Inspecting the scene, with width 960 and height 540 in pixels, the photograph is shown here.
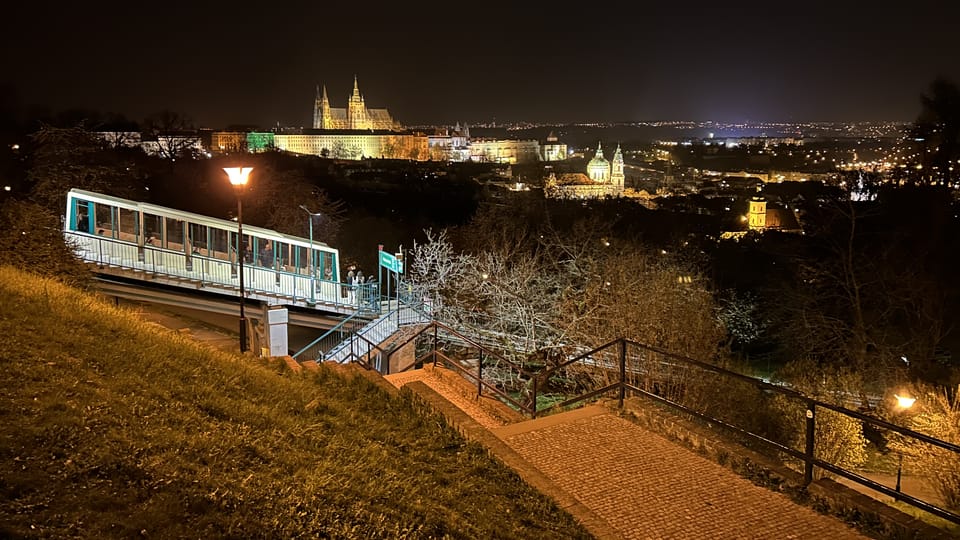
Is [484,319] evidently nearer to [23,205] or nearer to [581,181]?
[23,205]

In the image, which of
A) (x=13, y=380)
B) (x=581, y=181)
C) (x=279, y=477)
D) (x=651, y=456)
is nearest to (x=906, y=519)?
(x=651, y=456)

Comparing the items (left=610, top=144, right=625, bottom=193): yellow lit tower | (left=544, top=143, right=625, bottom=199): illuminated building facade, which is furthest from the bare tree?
(left=610, top=144, right=625, bottom=193): yellow lit tower

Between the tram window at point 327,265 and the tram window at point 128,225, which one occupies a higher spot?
the tram window at point 128,225

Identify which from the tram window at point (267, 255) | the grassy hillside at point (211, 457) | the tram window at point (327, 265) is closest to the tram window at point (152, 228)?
the tram window at point (267, 255)

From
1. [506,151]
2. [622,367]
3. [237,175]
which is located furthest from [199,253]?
[506,151]

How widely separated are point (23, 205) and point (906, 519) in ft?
48.2

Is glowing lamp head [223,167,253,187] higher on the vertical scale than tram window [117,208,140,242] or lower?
higher

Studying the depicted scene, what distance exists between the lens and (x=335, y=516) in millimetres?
4504

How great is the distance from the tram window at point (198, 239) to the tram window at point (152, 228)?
879mm

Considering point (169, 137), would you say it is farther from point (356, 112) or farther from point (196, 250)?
point (356, 112)

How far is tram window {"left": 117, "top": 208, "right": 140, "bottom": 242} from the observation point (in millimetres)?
20344

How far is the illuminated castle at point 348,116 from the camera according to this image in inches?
7175

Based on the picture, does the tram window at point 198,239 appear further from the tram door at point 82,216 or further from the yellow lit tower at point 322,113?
the yellow lit tower at point 322,113

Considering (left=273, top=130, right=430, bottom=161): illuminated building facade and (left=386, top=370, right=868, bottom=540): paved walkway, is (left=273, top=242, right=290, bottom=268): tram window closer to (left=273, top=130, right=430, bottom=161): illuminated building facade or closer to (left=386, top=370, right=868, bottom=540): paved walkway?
(left=386, top=370, right=868, bottom=540): paved walkway
